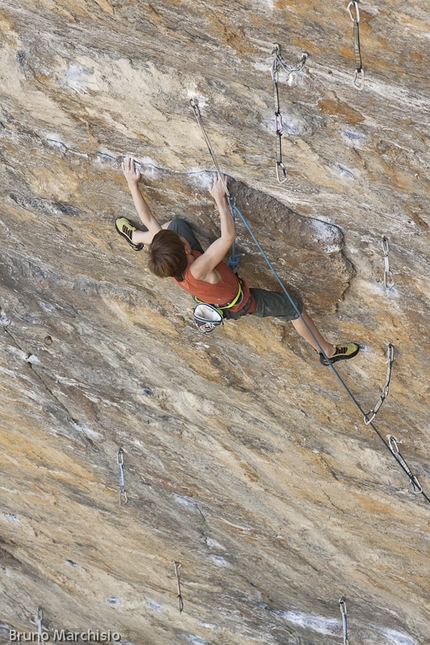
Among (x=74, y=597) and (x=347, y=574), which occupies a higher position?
(x=347, y=574)

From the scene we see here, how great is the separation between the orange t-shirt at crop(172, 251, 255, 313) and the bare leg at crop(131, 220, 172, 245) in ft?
1.64

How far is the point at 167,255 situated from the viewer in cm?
416

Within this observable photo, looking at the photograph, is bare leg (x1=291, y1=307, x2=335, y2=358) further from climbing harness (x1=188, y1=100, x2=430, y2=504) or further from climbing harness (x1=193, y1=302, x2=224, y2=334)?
climbing harness (x1=193, y1=302, x2=224, y2=334)

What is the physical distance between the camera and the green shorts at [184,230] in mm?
4781

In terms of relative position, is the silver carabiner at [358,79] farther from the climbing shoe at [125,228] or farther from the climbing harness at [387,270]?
the climbing shoe at [125,228]

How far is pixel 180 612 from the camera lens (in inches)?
365

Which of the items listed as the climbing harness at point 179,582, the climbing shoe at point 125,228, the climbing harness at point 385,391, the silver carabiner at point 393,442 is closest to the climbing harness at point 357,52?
the climbing shoe at point 125,228

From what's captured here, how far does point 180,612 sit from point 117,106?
300 inches

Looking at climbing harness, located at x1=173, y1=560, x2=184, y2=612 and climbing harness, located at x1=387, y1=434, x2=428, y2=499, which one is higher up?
climbing harness, located at x1=387, y1=434, x2=428, y2=499

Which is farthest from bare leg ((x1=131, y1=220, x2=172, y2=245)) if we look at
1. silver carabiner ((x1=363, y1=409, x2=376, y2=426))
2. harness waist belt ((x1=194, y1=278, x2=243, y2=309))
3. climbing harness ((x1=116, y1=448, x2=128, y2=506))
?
climbing harness ((x1=116, y1=448, x2=128, y2=506))

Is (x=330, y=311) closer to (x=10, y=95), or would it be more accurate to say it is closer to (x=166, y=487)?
(x=10, y=95)

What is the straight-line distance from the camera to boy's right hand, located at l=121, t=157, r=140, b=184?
4.61 meters

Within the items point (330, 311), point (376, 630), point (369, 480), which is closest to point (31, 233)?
point (330, 311)

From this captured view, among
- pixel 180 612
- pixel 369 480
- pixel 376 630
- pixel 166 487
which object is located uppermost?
pixel 369 480
